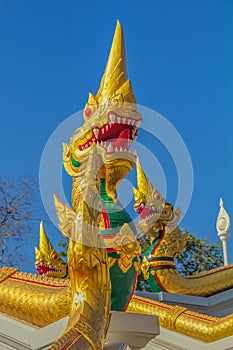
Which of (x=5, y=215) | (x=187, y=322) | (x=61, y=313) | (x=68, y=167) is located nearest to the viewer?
(x=61, y=313)

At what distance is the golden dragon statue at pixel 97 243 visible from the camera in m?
2.73

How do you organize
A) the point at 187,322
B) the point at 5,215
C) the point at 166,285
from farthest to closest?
the point at 5,215 → the point at 166,285 → the point at 187,322

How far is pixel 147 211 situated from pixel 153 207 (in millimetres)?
161

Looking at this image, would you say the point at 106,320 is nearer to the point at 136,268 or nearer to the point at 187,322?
the point at 136,268

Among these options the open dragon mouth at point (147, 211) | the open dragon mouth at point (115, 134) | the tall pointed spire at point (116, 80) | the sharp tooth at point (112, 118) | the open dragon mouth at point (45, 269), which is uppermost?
the open dragon mouth at point (147, 211)

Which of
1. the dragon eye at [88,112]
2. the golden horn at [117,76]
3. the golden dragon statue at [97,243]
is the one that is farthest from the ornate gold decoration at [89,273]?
the golden horn at [117,76]

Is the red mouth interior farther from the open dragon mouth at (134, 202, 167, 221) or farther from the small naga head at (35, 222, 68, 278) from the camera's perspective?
the open dragon mouth at (134, 202, 167, 221)

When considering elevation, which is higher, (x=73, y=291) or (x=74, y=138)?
(x=74, y=138)

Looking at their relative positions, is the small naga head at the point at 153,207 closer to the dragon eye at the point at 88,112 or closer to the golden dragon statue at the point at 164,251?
the golden dragon statue at the point at 164,251

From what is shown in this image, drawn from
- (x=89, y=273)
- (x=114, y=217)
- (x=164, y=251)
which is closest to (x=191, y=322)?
(x=114, y=217)

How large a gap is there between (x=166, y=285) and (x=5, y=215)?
6.76m

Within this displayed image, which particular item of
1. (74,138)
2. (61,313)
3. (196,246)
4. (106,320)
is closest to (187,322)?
(61,313)

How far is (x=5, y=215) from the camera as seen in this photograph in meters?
13.0

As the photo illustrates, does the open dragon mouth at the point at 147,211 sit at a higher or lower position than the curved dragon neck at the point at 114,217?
higher
